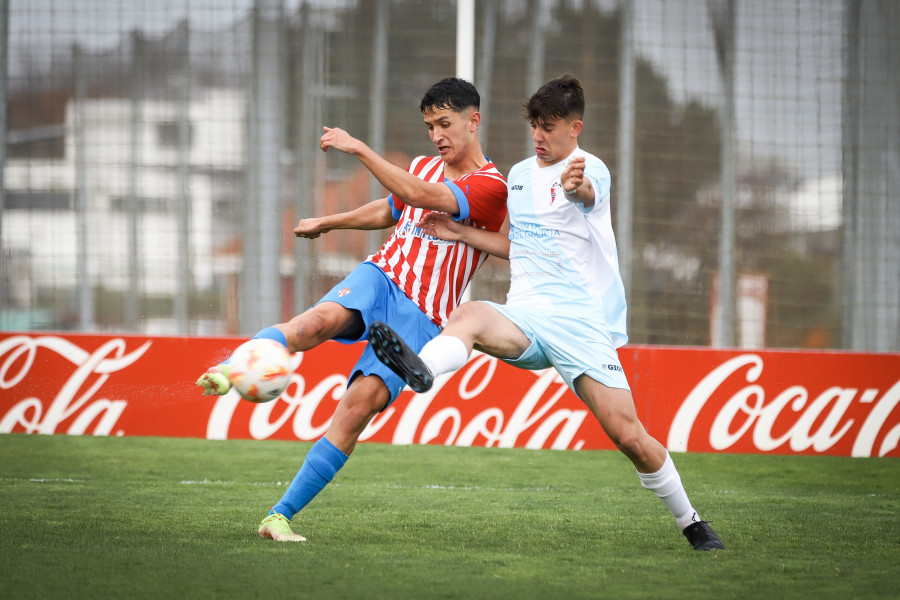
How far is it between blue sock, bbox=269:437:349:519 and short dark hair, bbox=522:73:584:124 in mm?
1523

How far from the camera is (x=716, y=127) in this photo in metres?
10.7

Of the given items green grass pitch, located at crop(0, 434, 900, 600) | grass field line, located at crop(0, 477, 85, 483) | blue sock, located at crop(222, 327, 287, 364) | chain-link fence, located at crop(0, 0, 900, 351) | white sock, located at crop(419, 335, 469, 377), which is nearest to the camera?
green grass pitch, located at crop(0, 434, 900, 600)

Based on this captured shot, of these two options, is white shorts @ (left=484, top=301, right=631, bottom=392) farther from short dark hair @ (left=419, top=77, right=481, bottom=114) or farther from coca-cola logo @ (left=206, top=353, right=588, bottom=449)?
coca-cola logo @ (left=206, top=353, right=588, bottom=449)

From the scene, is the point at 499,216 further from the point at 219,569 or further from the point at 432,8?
the point at 432,8

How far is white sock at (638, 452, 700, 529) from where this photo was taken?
3943 millimetres

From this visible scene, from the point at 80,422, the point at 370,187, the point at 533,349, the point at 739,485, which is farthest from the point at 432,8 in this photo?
the point at 533,349

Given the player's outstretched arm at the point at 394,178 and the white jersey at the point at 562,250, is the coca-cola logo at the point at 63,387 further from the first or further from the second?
the white jersey at the point at 562,250

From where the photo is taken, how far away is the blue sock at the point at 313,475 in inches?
160

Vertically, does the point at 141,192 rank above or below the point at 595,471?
above

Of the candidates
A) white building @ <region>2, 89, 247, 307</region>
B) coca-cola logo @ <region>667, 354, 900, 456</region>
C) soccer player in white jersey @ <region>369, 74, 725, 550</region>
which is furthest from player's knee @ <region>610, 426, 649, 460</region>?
A: white building @ <region>2, 89, 247, 307</region>

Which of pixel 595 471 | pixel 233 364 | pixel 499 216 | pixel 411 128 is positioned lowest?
pixel 595 471

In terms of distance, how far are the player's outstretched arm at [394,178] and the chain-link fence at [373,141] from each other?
20.2ft

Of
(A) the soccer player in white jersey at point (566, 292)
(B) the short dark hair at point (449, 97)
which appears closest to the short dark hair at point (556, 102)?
(A) the soccer player in white jersey at point (566, 292)

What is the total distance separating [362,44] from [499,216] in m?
6.50
